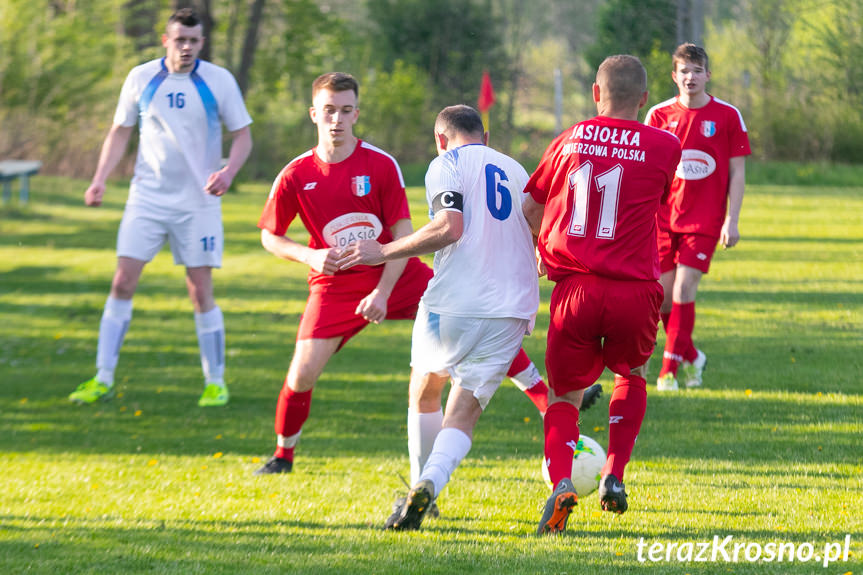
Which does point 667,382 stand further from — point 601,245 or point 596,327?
point 601,245

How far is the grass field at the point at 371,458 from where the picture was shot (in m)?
4.57

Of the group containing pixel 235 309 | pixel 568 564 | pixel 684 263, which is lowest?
pixel 235 309

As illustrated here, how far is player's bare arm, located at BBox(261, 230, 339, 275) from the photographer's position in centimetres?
535

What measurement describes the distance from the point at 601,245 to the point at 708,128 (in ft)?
10.9

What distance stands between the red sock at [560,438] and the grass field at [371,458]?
0.88 feet

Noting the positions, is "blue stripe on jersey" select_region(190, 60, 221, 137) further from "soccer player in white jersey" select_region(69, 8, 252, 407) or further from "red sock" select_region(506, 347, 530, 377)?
"red sock" select_region(506, 347, 530, 377)

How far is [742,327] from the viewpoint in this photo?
35.6 feet

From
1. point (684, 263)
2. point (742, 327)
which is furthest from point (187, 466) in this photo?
point (742, 327)

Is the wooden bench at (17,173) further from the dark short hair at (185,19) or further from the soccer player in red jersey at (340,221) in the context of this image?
the soccer player in red jersey at (340,221)

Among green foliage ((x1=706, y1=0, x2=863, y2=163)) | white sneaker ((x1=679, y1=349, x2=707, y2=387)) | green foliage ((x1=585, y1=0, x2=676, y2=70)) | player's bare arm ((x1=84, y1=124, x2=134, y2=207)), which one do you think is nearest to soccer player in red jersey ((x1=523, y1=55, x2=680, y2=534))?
white sneaker ((x1=679, y1=349, x2=707, y2=387))

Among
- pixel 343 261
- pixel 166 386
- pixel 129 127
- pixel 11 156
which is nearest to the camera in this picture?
pixel 343 261

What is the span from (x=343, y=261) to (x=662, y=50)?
31.4 metres

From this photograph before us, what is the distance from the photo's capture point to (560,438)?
4.91 meters

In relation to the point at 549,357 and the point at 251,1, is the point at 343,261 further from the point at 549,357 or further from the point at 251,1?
the point at 251,1
